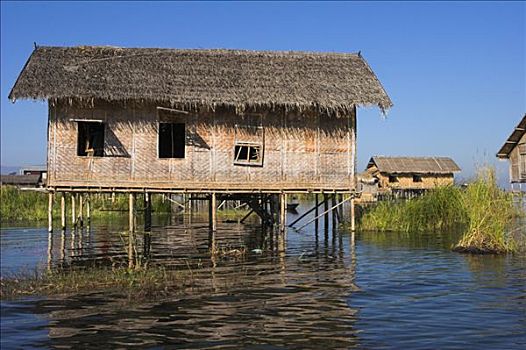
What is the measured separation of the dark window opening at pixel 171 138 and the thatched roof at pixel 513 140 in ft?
32.7

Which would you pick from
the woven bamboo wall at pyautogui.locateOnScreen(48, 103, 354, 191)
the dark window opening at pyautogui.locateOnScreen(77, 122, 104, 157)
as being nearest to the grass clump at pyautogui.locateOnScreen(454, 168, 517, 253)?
the woven bamboo wall at pyautogui.locateOnScreen(48, 103, 354, 191)

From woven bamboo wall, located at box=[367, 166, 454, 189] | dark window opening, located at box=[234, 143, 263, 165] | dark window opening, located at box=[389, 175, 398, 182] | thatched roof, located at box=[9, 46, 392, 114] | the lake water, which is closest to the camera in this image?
the lake water

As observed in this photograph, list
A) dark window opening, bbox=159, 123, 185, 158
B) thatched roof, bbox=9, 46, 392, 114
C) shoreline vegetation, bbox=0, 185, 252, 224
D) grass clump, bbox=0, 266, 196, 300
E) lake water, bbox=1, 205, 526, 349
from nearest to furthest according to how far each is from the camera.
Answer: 1. lake water, bbox=1, 205, 526, 349
2. grass clump, bbox=0, 266, 196, 300
3. thatched roof, bbox=9, 46, 392, 114
4. dark window opening, bbox=159, 123, 185, 158
5. shoreline vegetation, bbox=0, 185, 252, 224

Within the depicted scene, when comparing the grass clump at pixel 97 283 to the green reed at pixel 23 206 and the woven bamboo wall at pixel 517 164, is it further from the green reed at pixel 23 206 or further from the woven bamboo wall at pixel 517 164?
the green reed at pixel 23 206

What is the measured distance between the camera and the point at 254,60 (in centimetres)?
2175

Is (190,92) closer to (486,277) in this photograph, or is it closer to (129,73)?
(129,73)

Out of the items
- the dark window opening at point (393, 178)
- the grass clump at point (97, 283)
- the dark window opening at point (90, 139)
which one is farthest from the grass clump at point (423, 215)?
the dark window opening at point (393, 178)

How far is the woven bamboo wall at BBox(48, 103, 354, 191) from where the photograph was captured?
64.3ft

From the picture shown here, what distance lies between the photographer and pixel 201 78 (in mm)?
20344

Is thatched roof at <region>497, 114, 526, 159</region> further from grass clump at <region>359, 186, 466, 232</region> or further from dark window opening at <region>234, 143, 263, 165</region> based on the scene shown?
dark window opening at <region>234, 143, 263, 165</region>

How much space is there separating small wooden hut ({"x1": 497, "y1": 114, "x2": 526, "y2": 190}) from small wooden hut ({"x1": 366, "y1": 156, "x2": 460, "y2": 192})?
24.3 m

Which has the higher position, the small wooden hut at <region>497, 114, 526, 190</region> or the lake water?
the small wooden hut at <region>497, 114, 526, 190</region>

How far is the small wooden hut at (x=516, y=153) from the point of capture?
65.3 feet

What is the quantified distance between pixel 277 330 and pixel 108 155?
11.9 meters
